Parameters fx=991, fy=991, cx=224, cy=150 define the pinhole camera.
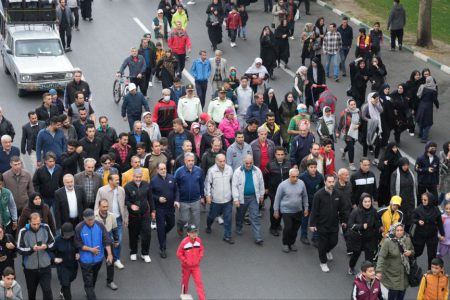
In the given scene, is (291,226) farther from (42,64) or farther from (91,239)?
(42,64)

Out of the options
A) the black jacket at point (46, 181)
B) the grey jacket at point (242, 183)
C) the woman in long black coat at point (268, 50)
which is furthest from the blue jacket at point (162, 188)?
the woman in long black coat at point (268, 50)

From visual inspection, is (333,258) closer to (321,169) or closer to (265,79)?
(321,169)

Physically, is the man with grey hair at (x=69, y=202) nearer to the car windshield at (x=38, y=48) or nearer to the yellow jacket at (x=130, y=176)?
the yellow jacket at (x=130, y=176)

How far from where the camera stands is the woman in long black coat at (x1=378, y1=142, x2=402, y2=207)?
19.1 meters

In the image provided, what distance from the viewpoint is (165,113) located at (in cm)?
2142

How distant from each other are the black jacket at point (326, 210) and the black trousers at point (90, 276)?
12.8 feet

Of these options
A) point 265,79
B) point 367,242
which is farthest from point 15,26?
point 367,242

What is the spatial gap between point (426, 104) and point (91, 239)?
10.8 metres

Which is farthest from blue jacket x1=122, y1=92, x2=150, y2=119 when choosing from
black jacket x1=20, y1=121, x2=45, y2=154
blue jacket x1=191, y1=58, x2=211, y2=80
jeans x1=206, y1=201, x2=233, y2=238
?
jeans x1=206, y1=201, x2=233, y2=238

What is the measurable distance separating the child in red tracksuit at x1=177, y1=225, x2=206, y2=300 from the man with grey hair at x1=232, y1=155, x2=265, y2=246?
7.78ft

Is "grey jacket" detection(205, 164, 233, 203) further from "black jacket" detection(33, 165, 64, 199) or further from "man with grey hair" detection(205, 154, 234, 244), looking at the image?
"black jacket" detection(33, 165, 64, 199)

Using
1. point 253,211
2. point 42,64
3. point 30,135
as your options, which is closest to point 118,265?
point 253,211

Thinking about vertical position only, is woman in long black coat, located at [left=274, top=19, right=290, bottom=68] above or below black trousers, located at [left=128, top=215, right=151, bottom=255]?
below

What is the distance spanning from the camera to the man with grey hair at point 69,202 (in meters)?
16.8
